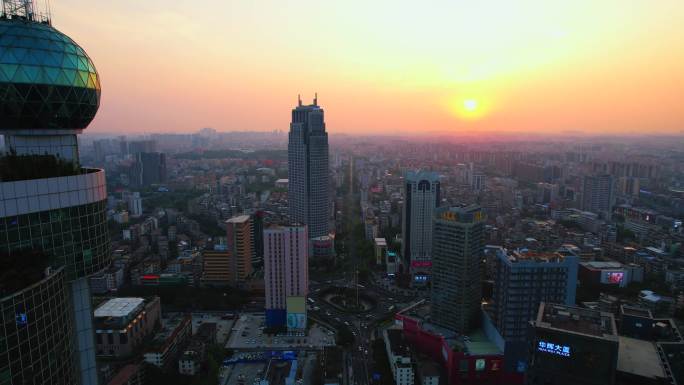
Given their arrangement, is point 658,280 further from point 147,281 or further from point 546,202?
point 147,281

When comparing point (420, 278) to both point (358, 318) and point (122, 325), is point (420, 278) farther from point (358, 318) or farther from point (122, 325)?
point (122, 325)

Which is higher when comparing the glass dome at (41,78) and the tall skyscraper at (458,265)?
the glass dome at (41,78)

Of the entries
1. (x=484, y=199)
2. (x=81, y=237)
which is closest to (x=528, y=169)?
(x=484, y=199)

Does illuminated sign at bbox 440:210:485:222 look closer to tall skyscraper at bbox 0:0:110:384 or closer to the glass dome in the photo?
tall skyscraper at bbox 0:0:110:384

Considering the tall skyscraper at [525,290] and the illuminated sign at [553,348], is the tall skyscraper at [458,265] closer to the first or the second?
the tall skyscraper at [525,290]

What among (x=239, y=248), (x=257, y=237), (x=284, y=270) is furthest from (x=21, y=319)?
(x=257, y=237)

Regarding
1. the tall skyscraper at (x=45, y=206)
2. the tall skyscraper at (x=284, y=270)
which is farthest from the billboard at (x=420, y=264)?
the tall skyscraper at (x=45, y=206)

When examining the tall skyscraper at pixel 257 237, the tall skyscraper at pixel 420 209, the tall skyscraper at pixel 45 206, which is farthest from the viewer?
the tall skyscraper at pixel 257 237
